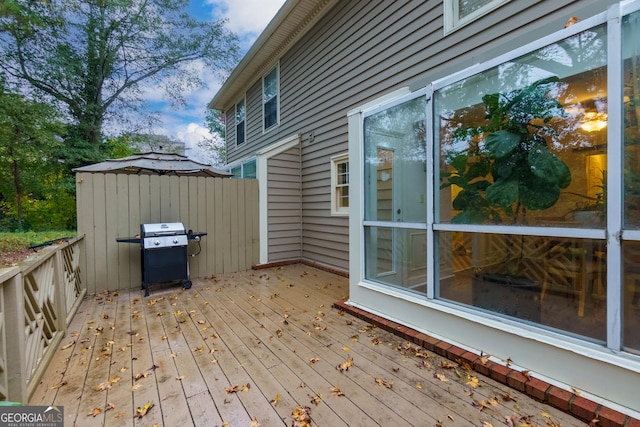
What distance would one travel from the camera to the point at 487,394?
6.43 ft

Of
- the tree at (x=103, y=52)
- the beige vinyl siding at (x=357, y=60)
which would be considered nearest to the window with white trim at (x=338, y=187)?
the beige vinyl siding at (x=357, y=60)

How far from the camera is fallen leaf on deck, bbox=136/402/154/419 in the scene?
180 cm

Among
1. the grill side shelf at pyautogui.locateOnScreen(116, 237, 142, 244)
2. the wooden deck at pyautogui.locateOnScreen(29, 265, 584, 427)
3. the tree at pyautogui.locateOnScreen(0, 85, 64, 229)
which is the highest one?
the tree at pyautogui.locateOnScreen(0, 85, 64, 229)

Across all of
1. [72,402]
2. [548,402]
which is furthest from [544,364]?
[72,402]

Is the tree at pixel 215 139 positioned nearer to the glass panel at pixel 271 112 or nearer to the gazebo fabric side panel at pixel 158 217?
the glass panel at pixel 271 112

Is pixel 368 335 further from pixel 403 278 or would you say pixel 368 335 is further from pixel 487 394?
pixel 487 394

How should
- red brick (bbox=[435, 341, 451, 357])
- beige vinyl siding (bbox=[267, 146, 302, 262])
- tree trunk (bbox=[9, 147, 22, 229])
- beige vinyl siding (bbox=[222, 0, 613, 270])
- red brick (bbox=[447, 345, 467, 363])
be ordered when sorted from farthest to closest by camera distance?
tree trunk (bbox=[9, 147, 22, 229])
beige vinyl siding (bbox=[267, 146, 302, 262])
beige vinyl siding (bbox=[222, 0, 613, 270])
red brick (bbox=[435, 341, 451, 357])
red brick (bbox=[447, 345, 467, 363])

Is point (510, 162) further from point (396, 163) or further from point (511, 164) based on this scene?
point (396, 163)

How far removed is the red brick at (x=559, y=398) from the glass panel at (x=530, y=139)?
3.54ft

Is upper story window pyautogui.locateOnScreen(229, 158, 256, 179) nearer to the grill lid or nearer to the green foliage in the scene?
the grill lid

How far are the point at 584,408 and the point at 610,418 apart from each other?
0.35ft

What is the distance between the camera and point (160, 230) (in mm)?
4340

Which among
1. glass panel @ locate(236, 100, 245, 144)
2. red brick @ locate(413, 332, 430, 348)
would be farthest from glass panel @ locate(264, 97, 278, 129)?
red brick @ locate(413, 332, 430, 348)

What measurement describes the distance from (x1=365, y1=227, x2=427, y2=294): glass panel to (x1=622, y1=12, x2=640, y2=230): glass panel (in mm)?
1407
